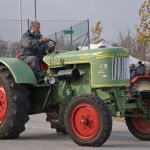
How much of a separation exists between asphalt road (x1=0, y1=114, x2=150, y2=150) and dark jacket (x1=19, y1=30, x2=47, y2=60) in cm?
156

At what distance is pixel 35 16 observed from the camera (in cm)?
2648

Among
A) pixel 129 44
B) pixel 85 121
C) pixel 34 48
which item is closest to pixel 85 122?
pixel 85 121

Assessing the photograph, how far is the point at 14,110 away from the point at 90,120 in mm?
1493

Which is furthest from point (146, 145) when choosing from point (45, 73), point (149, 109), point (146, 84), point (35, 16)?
point (35, 16)

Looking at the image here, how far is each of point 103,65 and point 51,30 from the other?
14.5 meters

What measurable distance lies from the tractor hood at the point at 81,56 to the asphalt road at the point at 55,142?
1.39 metres

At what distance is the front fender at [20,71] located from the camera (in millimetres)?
9141

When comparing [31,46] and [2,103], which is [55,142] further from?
[31,46]

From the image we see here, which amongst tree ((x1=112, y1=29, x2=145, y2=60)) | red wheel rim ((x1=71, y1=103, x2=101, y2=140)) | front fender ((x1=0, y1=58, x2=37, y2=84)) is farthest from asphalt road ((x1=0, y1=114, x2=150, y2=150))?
tree ((x1=112, y1=29, x2=145, y2=60))

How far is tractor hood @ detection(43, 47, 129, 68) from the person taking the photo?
344 inches

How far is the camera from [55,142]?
9.04m

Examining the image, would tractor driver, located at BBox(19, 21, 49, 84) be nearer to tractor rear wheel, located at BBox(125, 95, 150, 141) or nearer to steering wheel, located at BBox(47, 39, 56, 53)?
steering wheel, located at BBox(47, 39, 56, 53)

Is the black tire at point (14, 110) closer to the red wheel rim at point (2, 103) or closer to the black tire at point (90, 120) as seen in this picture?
the red wheel rim at point (2, 103)

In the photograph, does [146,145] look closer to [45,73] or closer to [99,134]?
[99,134]
